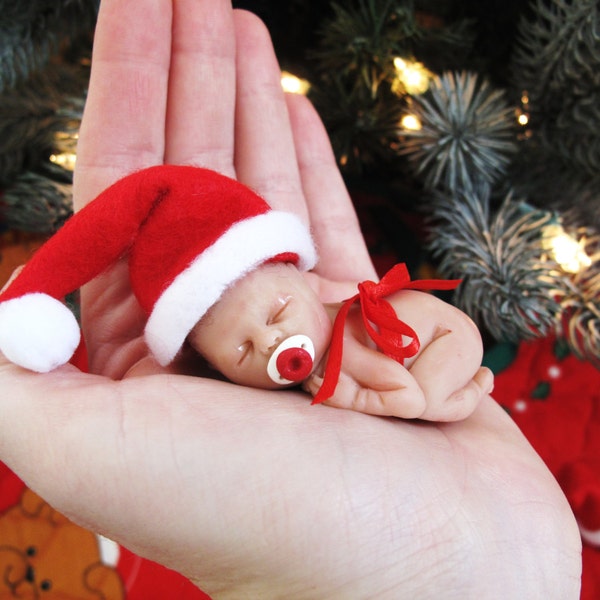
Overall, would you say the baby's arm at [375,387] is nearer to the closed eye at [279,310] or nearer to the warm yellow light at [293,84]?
the closed eye at [279,310]

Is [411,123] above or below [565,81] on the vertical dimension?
below

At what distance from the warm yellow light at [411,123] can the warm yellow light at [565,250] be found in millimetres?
288

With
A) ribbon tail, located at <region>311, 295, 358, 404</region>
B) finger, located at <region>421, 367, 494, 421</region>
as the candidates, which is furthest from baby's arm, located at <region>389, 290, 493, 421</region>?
ribbon tail, located at <region>311, 295, 358, 404</region>

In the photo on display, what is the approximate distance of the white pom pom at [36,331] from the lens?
72cm

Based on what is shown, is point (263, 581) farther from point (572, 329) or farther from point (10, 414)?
point (572, 329)

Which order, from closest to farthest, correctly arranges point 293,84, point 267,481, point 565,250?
1. point 267,481
2. point 565,250
3. point 293,84

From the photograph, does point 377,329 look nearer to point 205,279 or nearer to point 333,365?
point 333,365

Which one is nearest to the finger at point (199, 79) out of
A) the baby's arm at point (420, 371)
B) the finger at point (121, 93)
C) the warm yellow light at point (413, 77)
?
the finger at point (121, 93)

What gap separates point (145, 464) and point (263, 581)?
0.72ft

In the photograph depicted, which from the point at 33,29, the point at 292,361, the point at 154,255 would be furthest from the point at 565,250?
the point at 33,29

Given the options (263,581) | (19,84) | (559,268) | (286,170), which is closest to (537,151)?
(559,268)

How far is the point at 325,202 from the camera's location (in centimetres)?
119

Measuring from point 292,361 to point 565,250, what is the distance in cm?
60

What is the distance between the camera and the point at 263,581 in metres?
0.77
